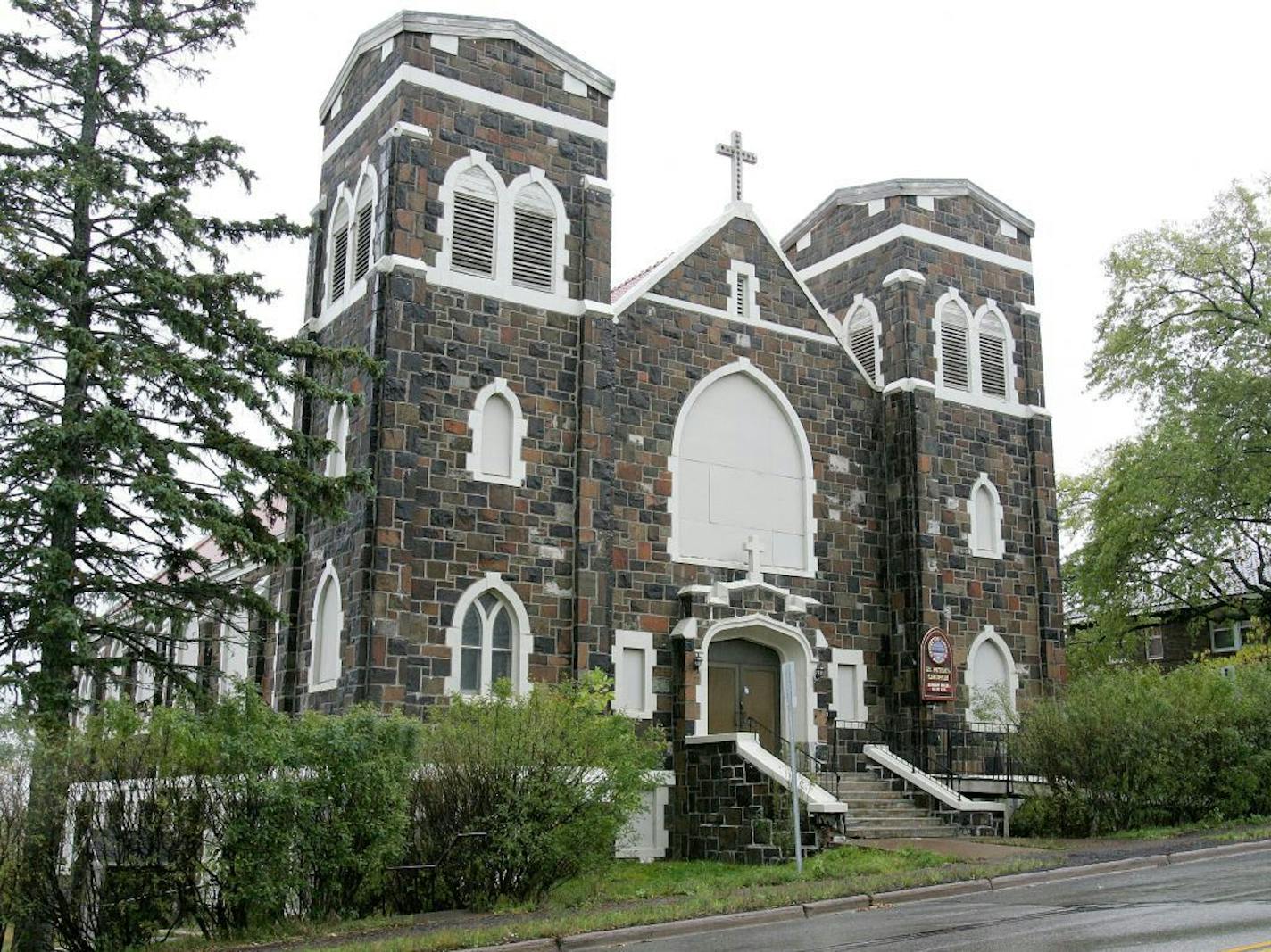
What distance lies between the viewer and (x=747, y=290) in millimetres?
25078

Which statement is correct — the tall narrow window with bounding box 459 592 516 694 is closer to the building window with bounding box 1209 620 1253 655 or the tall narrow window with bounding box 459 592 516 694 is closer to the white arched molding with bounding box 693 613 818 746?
the white arched molding with bounding box 693 613 818 746

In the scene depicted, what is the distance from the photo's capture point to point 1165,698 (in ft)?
68.8

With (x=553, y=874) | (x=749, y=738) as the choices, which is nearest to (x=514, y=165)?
(x=749, y=738)

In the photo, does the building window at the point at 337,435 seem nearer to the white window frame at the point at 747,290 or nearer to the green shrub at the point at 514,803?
the green shrub at the point at 514,803

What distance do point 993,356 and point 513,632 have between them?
12640 millimetres

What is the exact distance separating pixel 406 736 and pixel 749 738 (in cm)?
785

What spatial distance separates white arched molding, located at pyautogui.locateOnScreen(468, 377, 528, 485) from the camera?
20.9m

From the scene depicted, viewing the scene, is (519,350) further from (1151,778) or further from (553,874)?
(1151,778)

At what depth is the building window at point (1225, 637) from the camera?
4334 cm

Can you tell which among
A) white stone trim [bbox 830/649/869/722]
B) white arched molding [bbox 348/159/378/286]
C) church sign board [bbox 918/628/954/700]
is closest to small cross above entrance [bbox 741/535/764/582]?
white stone trim [bbox 830/649/869/722]

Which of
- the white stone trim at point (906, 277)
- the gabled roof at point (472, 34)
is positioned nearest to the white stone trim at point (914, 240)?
the white stone trim at point (906, 277)

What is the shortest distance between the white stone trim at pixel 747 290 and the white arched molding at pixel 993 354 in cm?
523

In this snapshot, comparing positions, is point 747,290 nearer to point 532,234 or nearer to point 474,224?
point 532,234

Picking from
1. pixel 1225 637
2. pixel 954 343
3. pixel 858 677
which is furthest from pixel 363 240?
pixel 1225 637
